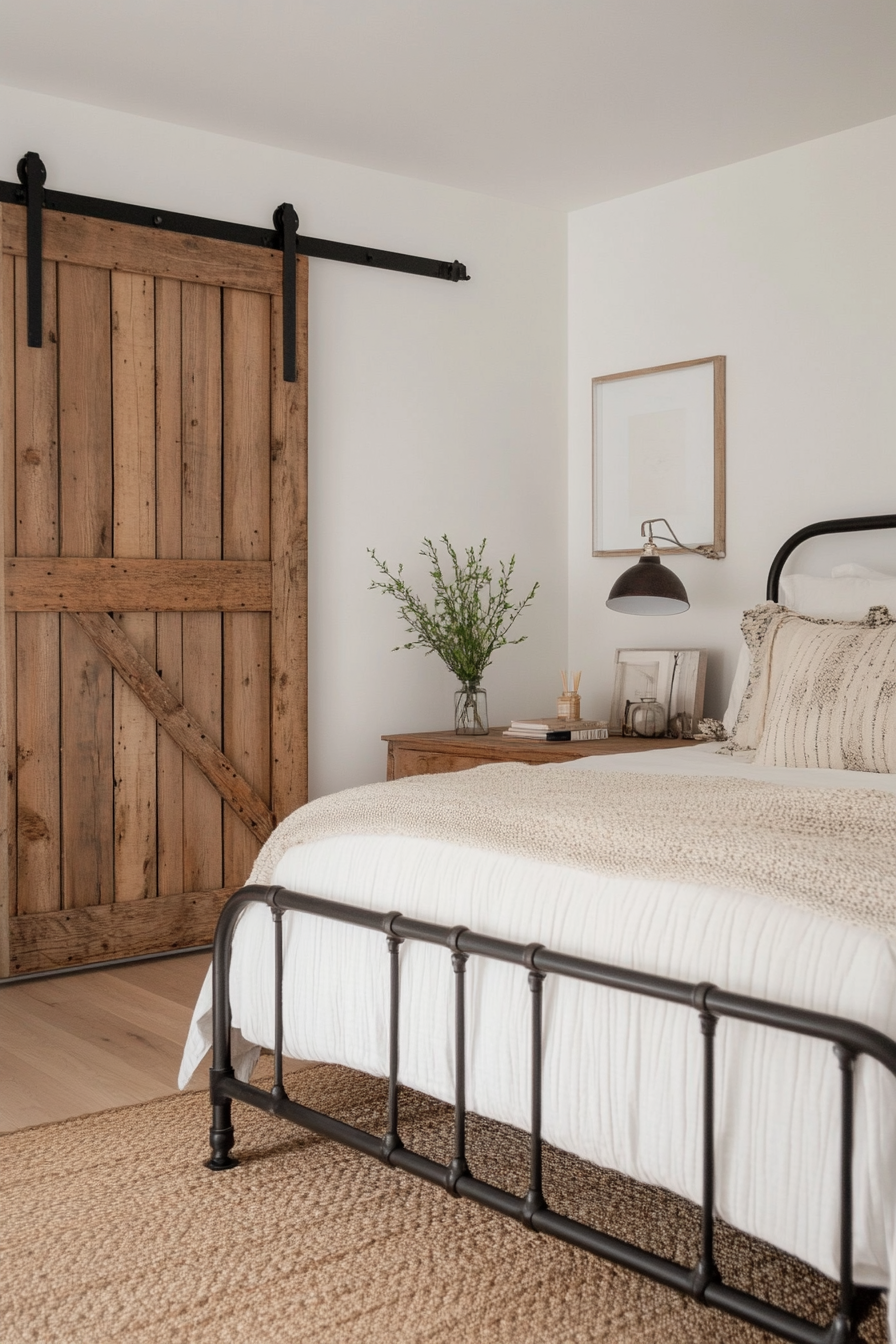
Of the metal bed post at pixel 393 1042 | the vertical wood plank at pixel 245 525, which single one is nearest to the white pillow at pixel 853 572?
the vertical wood plank at pixel 245 525

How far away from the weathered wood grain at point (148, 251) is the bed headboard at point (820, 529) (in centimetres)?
181

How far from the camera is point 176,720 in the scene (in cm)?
372

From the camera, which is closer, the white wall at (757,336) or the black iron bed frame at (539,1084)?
A: the black iron bed frame at (539,1084)

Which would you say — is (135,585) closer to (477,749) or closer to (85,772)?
(85,772)

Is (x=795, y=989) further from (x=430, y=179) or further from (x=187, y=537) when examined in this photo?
(x=430, y=179)

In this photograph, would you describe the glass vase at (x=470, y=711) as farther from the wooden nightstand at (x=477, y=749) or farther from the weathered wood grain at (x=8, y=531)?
the weathered wood grain at (x=8, y=531)

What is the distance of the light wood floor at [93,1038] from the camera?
2553 millimetres

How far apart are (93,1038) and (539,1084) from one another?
1.61 m

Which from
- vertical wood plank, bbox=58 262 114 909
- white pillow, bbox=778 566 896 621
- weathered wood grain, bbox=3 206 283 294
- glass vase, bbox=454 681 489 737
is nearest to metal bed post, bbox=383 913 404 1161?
white pillow, bbox=778 566 896 621

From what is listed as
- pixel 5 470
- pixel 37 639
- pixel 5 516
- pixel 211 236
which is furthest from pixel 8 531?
pixel 211 236

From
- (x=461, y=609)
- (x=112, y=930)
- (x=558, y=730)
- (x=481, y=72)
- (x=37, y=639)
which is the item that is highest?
(x=481, y=72)

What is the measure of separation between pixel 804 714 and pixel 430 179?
2463 mm

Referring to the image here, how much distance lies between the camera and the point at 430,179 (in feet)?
14.0

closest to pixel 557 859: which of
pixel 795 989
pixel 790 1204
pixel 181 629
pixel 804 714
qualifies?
pixel 795 989
